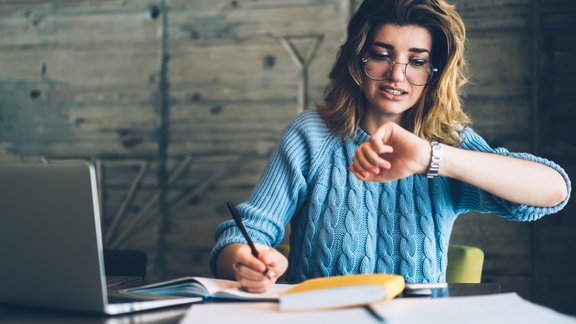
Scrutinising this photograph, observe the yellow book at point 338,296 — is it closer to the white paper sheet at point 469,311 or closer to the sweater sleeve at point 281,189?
the white paper sheet at point 469,311

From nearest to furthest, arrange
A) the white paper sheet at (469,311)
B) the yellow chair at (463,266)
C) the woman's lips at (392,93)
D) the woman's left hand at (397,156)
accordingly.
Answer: the white paper sheet at (469,311) < the woman's left hand at (397,156) < the woman's lips at (392,93) < the yellow chair at (463,266)

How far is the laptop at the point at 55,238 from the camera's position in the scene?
838 millimetres

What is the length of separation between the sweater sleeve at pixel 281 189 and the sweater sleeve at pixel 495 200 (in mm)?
414

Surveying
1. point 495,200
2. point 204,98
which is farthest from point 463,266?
point 204,98

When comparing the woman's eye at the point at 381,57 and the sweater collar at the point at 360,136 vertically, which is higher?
the woman's eye at the point at 381,57

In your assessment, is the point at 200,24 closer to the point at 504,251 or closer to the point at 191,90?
the point at 191,90

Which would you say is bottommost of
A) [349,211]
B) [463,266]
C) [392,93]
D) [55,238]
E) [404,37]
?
[463,266]

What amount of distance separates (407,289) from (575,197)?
5.24ft

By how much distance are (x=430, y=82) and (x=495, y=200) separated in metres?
0.37

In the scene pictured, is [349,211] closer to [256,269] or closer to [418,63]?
[418,63]

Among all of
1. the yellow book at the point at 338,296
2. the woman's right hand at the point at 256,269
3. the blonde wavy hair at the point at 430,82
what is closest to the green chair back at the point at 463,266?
the blonde wavy hair at the point at 430,82

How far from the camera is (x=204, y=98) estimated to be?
270 centimetres

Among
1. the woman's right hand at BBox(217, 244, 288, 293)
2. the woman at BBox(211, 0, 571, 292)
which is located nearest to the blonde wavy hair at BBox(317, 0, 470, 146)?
the woman at BBox(211, 0, 571, 292)

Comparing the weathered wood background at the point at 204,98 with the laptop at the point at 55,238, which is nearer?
the laptop at the point at 55,238
